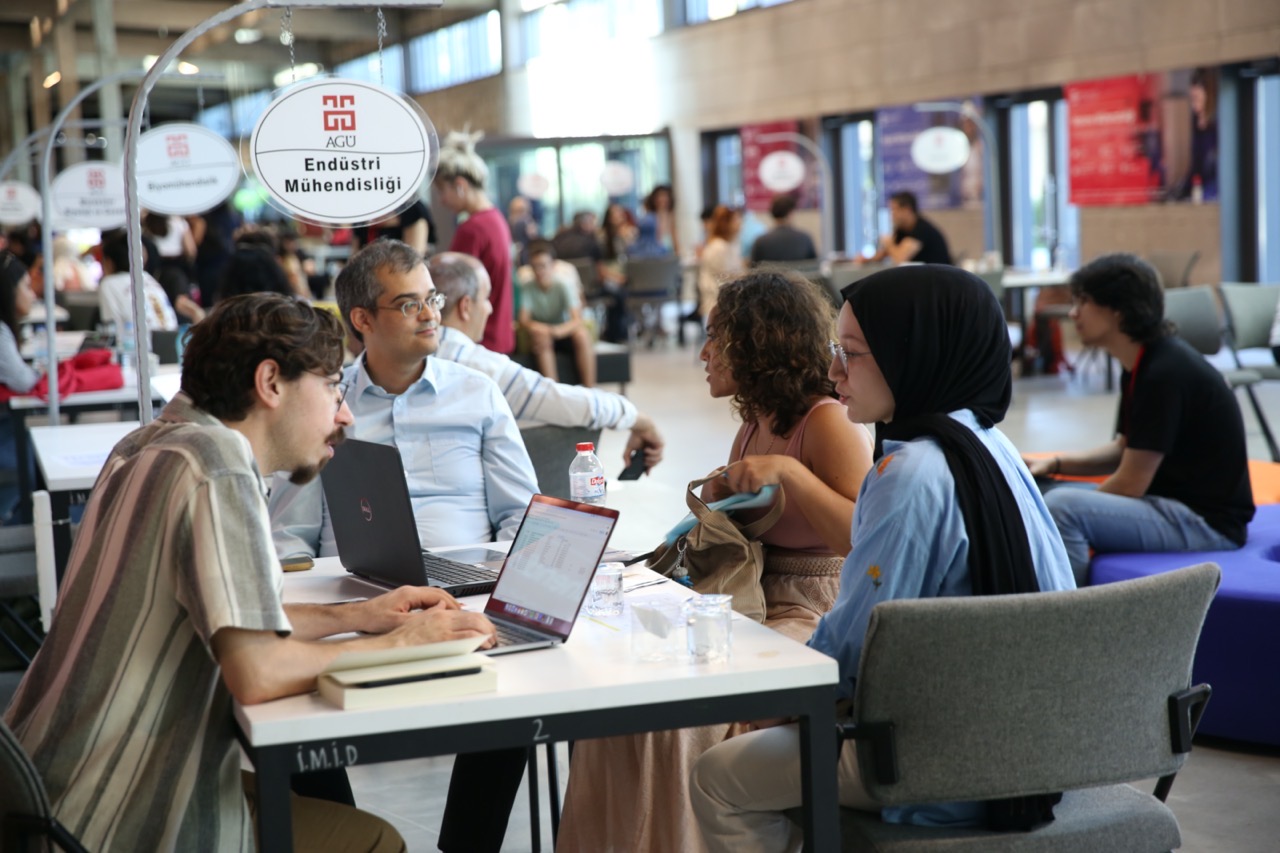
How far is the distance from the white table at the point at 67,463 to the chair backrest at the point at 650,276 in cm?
970

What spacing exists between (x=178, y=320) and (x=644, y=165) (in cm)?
1289

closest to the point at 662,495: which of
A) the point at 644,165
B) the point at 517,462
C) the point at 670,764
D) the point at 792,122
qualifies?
the point at 517,462

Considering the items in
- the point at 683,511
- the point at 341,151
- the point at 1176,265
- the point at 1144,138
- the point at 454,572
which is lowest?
the point at 683,511

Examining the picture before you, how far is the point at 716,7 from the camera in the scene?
19.0 meters

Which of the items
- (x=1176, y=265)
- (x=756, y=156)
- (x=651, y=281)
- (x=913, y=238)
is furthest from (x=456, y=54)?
(x=913, y=238)

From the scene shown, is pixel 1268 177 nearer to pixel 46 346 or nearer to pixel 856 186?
pixel 856 186

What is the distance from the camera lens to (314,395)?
199 cm

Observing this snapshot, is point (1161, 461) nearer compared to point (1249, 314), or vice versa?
point (1161, 461)

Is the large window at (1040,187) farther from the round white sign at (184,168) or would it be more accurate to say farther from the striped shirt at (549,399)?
the striped shirt at (549,399)

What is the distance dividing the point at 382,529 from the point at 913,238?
8482 millimetres

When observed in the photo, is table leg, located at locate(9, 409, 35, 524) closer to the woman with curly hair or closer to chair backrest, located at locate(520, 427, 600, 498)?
chair backrest, located at locate(520, 427, 600, 498)

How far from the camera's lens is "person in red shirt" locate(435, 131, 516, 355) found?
242 inches

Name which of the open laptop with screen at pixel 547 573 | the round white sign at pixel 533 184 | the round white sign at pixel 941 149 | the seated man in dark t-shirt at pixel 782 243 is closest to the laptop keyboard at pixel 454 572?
the open laptop with screen at pixel 547 573

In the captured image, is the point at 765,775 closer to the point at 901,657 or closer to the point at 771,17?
the point at 901,657
